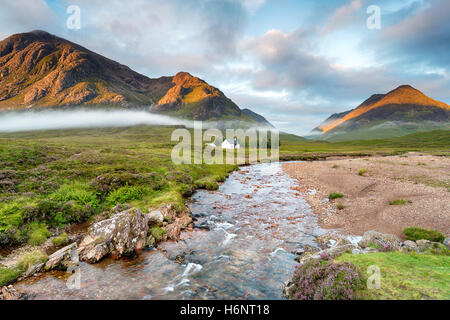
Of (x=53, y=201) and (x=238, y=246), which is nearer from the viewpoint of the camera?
(x=238, y=246)

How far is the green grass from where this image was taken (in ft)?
23.2

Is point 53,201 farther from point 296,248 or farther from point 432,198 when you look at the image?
point 432,198

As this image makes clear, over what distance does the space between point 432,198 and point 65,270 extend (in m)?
31.1

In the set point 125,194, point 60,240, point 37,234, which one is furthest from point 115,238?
point 125,194

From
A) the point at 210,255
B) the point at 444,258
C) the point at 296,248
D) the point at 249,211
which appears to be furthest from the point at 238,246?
the point at 444,258

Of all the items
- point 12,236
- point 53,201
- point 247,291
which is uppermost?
point 53,201

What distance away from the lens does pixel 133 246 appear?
45.0ft

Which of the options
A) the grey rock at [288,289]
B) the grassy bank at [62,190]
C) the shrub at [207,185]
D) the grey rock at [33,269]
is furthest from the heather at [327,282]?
the shrub at [207,185]

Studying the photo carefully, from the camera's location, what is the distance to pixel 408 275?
26.8 feet

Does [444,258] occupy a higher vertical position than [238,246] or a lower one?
higher

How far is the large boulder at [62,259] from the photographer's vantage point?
11254mm

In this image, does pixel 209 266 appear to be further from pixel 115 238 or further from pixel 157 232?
pixel 115 238

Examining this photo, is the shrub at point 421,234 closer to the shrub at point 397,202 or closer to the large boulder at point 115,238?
the shrub at point 397,202

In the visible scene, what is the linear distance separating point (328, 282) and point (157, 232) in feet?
39.4
